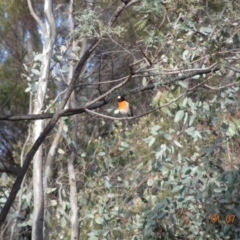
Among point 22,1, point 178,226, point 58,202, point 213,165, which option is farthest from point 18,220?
point 22,1

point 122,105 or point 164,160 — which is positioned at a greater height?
point 122,105

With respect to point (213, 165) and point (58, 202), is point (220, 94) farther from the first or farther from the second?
point (58, 202)
